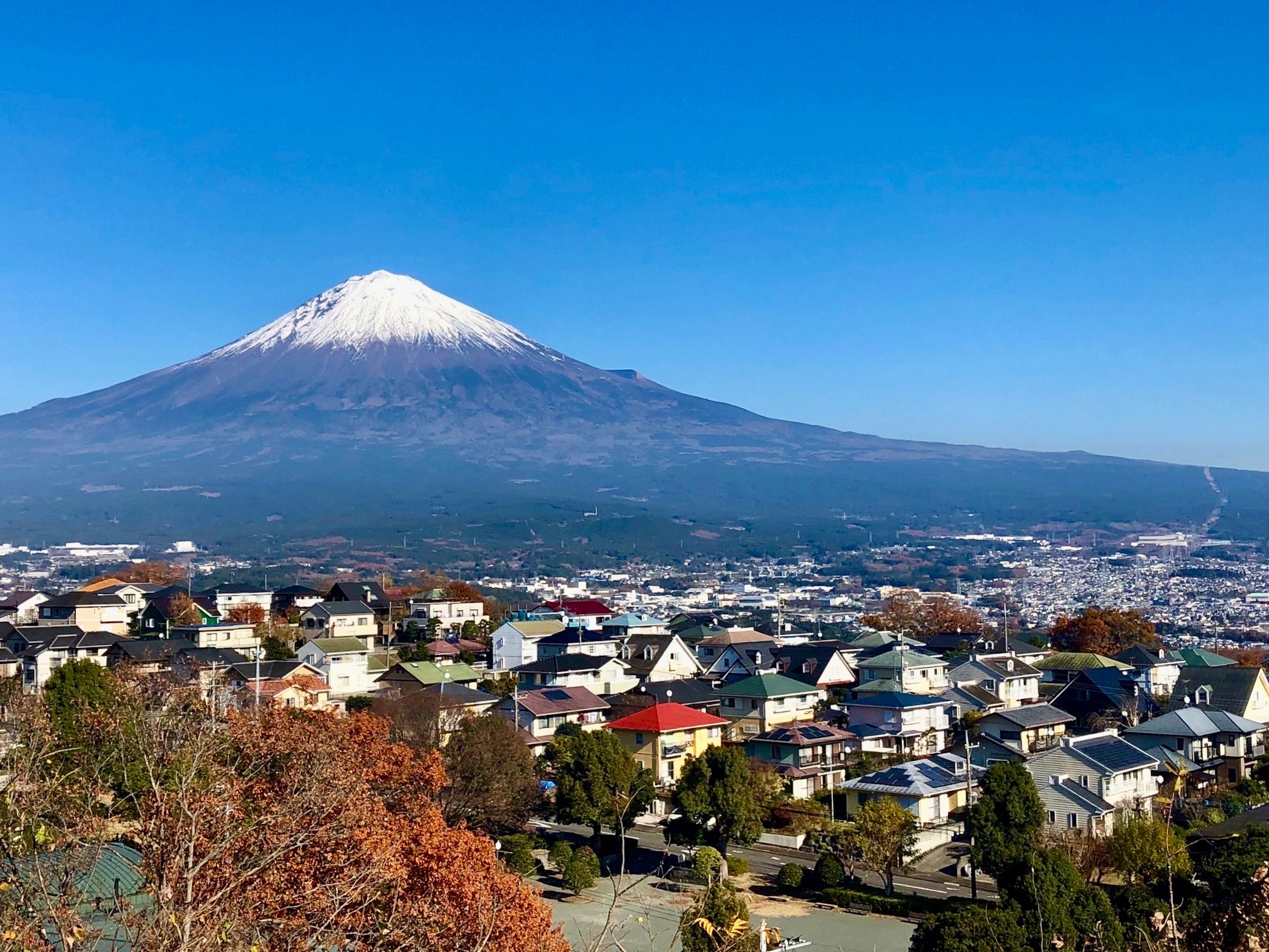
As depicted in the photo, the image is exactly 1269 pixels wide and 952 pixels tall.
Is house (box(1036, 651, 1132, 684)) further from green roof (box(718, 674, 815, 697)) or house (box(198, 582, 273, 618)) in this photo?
house (box(198, 582, 273, 618))

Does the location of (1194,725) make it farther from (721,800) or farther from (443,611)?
(443,611)

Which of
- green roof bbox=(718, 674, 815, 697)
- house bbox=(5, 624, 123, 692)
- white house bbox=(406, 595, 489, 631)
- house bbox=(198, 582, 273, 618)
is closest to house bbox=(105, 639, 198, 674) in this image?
house bbox=(5, 624, 123, 692)

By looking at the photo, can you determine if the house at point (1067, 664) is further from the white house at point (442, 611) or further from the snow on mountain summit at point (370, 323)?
the snow on mountain summit at point (370, 323)

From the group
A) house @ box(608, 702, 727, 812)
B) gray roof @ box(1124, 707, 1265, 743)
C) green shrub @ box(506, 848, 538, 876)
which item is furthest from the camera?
house @ box(608, 702, 727, 812)

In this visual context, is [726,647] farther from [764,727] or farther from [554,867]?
[554,867]

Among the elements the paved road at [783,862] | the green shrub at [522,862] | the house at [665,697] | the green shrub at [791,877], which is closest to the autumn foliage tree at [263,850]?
the green shrub at [522,862]

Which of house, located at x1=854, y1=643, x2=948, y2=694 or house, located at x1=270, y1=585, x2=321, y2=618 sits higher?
house, located at x1=270, y1=585, x2=321, y2=618

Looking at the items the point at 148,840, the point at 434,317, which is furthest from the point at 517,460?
the point at 148,840
